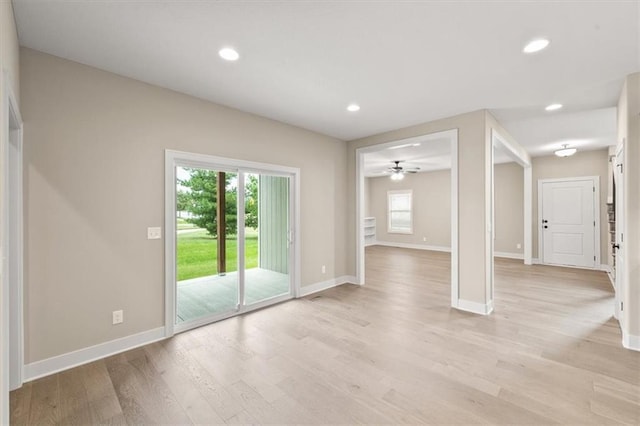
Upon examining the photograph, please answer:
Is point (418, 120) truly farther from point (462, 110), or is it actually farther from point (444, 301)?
point (444, 301)

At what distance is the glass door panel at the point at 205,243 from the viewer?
329 cm

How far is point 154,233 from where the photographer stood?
118 inches

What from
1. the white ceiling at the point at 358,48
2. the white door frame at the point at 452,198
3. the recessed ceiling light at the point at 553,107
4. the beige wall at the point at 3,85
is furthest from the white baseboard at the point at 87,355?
the recessed ceiling light at the point at 553,107

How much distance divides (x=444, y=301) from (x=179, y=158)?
4.13 meters

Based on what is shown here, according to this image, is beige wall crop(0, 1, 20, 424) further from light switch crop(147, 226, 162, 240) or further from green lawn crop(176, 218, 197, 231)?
green lawn crop(176, 218, 197, 231)

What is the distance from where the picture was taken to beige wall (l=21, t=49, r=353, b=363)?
7.72 feet

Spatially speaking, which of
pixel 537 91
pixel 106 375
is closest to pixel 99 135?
pixel 106 375

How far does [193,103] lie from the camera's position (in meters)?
3.31

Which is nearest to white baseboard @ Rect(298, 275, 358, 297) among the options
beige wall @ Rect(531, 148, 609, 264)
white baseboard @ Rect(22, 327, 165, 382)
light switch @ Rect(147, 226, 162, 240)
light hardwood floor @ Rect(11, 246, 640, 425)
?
light hardwood floor @ Rect(11, 246, 640, 425)

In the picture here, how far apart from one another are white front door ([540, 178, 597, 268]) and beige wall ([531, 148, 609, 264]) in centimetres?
14

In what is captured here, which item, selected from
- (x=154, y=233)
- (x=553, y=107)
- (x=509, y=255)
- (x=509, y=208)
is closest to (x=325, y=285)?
(x=154, y=233)

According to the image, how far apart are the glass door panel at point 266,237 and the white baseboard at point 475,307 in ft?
8.29

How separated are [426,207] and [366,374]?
8.25 metres

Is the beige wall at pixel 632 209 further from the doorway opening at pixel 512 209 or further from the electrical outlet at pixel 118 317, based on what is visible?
the electrical outlet at pixel 118 317
